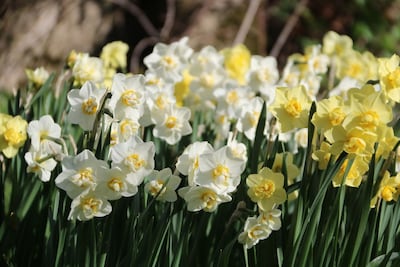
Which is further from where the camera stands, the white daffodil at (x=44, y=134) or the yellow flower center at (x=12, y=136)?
the yellow flower center at (x=12, y=136)

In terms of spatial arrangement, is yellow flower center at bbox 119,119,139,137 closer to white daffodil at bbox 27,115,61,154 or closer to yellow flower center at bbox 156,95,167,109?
white daffodil at bbox 27,115,61,154

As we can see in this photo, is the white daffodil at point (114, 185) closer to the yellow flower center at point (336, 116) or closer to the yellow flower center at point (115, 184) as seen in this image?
the yellow flower center at point (115, 184)

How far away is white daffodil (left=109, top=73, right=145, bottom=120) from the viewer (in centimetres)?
165

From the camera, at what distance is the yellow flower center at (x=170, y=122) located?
199 cm

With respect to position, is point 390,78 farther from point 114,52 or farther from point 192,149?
point 114,52

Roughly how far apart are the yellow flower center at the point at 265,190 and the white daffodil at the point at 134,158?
0.77 feet

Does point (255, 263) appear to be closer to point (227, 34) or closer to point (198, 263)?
point (198, 263)

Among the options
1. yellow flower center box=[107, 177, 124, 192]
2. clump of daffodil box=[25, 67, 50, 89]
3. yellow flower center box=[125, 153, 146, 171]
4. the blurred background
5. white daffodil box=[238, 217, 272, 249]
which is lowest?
white daffodil box=[238, 217, 272, 249]

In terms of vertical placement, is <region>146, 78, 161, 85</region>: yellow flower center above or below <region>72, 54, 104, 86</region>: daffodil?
below

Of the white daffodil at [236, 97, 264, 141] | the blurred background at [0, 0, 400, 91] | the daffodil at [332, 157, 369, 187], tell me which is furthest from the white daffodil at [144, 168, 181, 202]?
the blurred background at [0, 0, 400, 91]

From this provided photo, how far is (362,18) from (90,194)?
539 cm

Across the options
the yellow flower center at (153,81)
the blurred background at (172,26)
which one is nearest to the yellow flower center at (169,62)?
the yellow flower center at (153,81)

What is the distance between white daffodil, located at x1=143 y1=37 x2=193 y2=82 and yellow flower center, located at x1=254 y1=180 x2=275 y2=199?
37.9 inches

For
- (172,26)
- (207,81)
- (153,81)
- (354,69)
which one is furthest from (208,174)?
(172,26)
